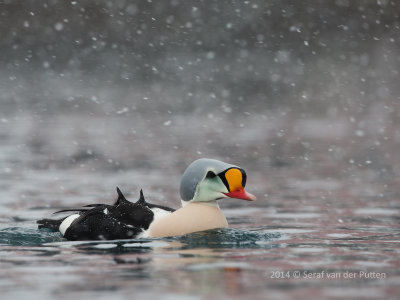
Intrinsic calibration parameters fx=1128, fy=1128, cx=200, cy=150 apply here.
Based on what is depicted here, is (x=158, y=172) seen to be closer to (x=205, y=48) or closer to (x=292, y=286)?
(x=292, y=286)

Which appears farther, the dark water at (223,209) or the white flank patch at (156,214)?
the white flank patch at (156,214)

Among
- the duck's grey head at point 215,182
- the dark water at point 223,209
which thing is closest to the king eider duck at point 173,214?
the duck's grey head at point 215,182

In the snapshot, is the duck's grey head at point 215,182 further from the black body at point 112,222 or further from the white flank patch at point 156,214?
the black body at point 112,222

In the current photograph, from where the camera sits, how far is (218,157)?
15.9 meters

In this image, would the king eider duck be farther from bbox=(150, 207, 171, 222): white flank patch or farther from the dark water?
the dark water

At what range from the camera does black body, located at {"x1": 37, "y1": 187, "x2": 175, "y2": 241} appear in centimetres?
919

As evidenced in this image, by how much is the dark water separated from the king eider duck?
0.14m

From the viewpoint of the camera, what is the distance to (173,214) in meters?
9.41

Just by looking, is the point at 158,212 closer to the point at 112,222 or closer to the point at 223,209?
the point at 112,222

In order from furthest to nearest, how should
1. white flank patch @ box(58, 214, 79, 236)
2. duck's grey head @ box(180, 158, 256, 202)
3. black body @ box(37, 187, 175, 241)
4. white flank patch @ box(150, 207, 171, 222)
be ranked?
white flank patch @ box(58, 214, 79, 236)
duck's grey head @ box(180, 158, 256, 202)
white flank patch @ box(150, 207, 171, 222)
black body @ box(37, 187, 175, 241)

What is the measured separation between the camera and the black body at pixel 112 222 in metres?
9.19

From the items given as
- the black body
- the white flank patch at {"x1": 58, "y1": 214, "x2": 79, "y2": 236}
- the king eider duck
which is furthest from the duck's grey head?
the white flank patch at {"x1": 58, "y1": 214, "x2": 79, "y2": 236}

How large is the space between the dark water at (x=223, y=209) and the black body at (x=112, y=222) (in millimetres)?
135

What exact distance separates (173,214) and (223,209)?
8.71ft
